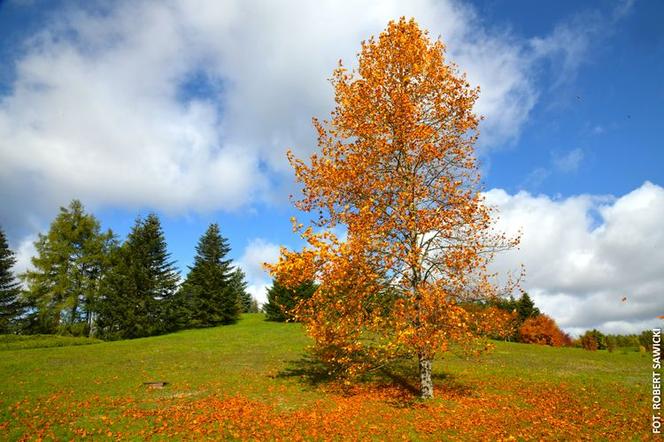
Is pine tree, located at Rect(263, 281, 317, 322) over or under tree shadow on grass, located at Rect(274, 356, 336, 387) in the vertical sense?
over

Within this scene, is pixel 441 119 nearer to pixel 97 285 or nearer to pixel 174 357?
pixel 174 357

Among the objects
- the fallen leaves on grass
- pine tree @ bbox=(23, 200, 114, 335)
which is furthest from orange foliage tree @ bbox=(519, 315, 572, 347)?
pine tree @ bbox=(23, 200, 114, 335)

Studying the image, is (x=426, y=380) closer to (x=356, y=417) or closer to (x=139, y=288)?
(x=356, y=417)

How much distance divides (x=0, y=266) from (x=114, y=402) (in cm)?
4586

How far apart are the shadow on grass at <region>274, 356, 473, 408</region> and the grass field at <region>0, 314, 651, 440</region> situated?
8cm

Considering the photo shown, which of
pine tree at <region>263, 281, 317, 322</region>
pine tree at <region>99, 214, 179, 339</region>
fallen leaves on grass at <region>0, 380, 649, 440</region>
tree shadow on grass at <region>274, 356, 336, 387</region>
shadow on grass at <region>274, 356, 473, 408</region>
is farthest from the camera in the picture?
pine tree at <region>263, 281, 317, 322</region>

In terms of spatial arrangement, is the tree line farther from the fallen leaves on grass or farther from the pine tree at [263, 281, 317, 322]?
the fallen leaves on grass

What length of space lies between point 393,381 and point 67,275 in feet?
153

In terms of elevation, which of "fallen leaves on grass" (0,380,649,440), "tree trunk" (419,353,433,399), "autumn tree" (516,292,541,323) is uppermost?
"autumn tree" (516,292,541,323)

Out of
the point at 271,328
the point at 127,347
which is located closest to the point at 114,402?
the point at 127,347

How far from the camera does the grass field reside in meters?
11.4

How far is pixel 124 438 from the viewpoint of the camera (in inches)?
432

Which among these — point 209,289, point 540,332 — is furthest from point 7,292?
point 540,332

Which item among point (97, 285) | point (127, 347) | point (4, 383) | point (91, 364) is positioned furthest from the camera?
point (97, 285)
